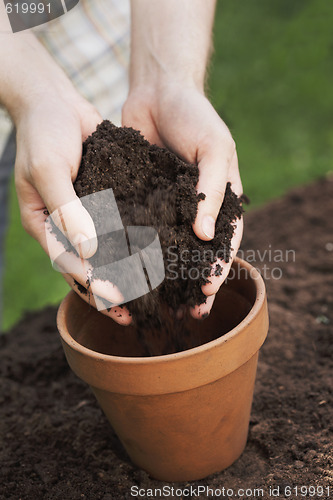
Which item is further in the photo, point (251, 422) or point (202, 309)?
point (251, 422)

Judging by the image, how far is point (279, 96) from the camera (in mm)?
5000

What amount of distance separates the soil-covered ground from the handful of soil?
0.55m

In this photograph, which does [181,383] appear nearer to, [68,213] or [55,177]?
[68,213]

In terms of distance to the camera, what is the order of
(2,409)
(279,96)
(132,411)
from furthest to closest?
(279,96) < (2,409) < (132,411)

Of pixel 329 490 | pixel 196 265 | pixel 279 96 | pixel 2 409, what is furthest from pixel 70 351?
pixel 279 96

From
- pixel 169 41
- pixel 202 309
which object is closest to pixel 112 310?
pixel 202 309

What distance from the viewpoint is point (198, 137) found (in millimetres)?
1615

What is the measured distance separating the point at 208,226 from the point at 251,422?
81 centimetres

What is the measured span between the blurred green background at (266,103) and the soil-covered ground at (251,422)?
830 millimetres

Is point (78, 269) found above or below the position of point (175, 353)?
above

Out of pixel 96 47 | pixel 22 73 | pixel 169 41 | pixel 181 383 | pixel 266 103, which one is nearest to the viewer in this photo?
pixel 181 383

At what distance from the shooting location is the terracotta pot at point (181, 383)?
129 centimetres

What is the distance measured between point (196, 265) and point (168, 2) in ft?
3.95

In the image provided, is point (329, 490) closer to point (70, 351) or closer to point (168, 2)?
point (70, 351)
